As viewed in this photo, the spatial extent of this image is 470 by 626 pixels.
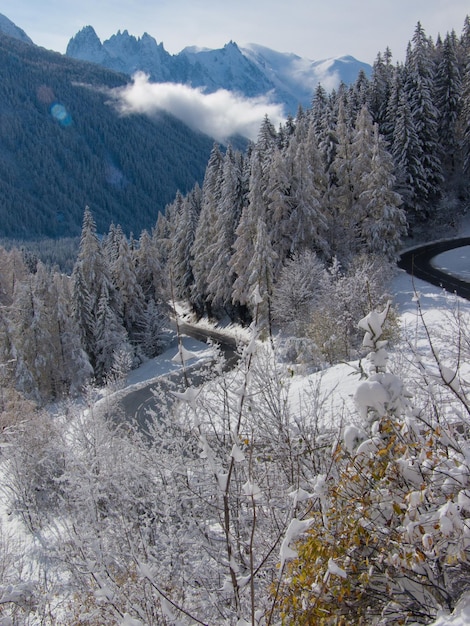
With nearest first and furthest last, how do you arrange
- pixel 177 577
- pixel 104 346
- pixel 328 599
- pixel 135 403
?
pixel 328 599 → pixel 177 577 → pixel 135 403 → pixel 104 346

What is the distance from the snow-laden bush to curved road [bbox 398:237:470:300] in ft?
78.0

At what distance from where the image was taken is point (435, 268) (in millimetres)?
35125

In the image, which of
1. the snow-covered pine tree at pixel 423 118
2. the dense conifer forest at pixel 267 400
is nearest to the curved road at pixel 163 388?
the dense conifer forest at pixel 267 400

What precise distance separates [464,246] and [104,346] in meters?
29.6

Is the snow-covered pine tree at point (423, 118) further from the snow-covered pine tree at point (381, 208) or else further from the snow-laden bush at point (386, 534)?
the snow-laden bush at point (386, 534)

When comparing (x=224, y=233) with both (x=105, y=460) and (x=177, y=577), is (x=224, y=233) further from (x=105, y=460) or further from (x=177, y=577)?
(x=177, y=577)

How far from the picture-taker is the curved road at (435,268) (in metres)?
31.0

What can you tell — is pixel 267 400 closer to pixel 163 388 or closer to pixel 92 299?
pixel 163 388

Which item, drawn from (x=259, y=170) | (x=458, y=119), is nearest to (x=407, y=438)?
(x=259, y=170)

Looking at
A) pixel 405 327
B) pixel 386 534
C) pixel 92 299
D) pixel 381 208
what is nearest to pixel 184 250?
pixel 92 299

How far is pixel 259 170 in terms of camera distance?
123ft

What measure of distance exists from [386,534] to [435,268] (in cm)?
3406

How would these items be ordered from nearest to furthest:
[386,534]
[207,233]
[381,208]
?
1. [386,534]
2. [381,208]
3. [207,233]

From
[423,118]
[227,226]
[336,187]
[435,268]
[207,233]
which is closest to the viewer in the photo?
[435,268]
